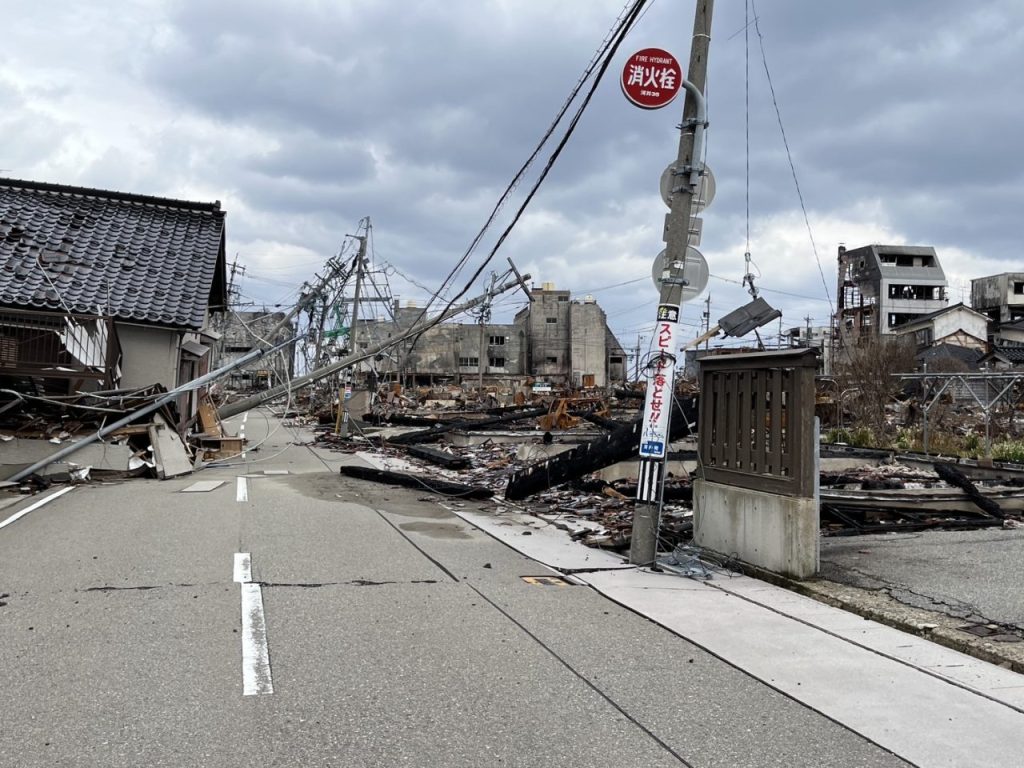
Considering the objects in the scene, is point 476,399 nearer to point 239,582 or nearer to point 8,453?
point 8,453

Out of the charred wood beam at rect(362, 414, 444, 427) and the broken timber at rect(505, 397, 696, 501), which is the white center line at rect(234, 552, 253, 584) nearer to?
the broken timber at rect(505, 397, 696, 501)

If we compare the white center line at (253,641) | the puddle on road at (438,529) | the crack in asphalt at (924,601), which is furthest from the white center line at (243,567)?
the crack in asphalt at (924,601)

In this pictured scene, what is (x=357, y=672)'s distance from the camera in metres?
4.88

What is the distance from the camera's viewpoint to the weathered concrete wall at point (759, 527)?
24.9ft

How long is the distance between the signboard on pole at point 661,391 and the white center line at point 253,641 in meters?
4.10

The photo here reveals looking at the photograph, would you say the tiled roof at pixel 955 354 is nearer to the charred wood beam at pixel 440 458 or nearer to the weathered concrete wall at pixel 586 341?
the weathered concrete wall at pixel 586 341

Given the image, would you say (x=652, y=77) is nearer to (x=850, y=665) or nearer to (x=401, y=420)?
(x=850, y=665)

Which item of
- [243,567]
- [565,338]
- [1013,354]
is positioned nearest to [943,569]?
[243,567]

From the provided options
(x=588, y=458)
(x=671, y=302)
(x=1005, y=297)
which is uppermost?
(x=1005, y=297)

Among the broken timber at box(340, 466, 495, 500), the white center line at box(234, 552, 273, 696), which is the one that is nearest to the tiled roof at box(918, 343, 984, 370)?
the broken timber at box(340, 466, 495, 500)

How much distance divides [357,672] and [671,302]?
520cm

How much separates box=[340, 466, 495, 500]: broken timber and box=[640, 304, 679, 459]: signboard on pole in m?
6.48

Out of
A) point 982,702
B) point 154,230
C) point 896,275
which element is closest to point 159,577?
point 982,702

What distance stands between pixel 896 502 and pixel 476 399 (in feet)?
136
